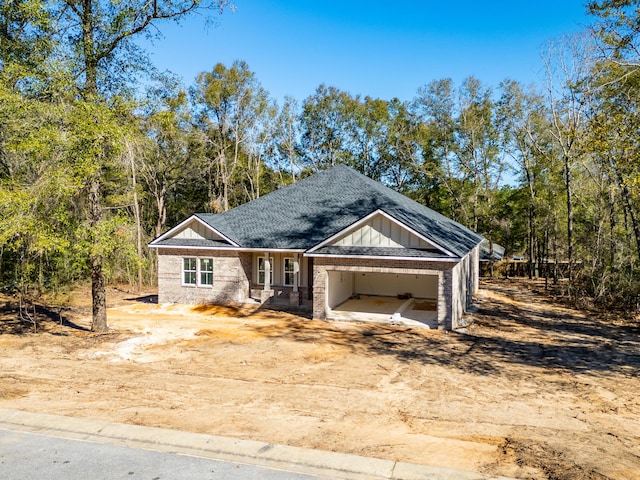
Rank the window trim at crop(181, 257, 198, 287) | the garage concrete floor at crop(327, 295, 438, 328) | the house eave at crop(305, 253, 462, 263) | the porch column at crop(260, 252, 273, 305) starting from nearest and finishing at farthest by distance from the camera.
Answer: the house eave at crop(305, 253, 462, 263), the garage concrete floor at crop(327, 295, 438, 328), the porch column at crop(260, 252, 273, 305), the window trim at crop(181, 257, 198, 287)

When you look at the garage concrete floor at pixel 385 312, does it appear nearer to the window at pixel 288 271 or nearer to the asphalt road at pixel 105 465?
the window at pixel 288 271

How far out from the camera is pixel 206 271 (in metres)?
21.3

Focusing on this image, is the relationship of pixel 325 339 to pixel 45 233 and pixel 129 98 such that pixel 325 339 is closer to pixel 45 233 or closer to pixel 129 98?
pixel 45 233

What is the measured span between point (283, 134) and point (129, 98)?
3203cm

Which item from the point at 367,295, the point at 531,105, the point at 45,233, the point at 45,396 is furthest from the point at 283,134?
the point at 45,396

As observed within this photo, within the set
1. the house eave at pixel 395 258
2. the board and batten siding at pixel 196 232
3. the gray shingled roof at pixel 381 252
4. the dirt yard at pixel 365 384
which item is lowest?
the dirt yard at pixel 365 384

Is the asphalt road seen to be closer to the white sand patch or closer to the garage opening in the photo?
the white sand patch

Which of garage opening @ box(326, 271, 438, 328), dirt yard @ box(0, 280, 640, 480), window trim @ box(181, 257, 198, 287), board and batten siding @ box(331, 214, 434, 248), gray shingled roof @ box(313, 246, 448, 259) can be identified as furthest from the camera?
window trim @ box(181, 257, 198, 287)

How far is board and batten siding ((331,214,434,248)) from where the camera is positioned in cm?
1706

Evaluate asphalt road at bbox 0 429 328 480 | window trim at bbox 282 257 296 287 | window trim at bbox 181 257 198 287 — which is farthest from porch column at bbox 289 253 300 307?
asphalt road at bbox 0 429 328 480

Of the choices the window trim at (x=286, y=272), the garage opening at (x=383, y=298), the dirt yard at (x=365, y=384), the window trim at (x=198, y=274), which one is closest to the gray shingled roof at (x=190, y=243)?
the window trim at (x=198, y=274)

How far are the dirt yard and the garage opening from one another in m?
1.12

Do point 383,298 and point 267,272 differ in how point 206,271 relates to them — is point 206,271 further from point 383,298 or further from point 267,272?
point 383,298

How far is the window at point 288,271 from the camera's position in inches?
842
